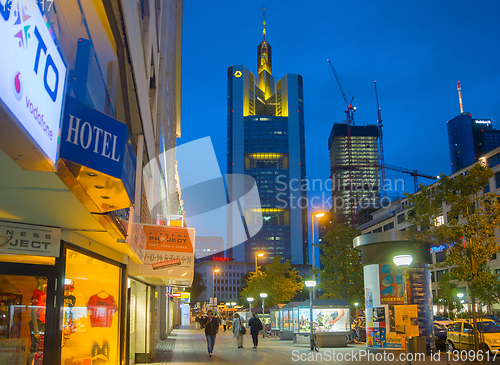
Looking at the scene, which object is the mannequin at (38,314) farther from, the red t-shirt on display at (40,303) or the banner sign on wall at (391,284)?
the banner sign on wall at (391,284)

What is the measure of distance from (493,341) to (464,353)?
1.25m

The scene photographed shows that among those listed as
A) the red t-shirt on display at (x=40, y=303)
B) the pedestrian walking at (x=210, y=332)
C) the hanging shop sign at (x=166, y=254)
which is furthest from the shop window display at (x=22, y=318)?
the pedestrian walking at (x=210, y=332)

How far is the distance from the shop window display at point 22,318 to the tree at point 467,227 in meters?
15.0

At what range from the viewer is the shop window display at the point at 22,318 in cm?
614

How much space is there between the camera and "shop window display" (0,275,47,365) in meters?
6.14

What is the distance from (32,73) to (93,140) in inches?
48.2

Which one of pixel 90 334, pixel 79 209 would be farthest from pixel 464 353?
pixel 79 209

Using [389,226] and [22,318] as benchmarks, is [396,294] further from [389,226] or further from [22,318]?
[389,226]

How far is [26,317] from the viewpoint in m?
6.52

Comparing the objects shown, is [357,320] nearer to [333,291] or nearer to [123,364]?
[333,291]

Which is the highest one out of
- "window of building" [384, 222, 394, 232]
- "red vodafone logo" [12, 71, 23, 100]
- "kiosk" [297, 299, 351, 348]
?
"window of building" [384, 222, 394, 232]

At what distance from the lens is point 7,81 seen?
236 cm

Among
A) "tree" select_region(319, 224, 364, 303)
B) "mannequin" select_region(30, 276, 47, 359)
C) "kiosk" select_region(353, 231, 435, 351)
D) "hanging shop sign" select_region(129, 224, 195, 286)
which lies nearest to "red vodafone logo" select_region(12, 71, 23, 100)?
"mannequin" select_region(30, 276, 47, 359)

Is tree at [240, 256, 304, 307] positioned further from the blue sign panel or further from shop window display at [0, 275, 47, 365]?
the blue sign panel
